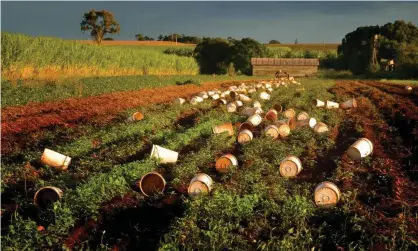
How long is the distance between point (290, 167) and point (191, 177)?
161 cm

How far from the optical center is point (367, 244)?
185 inches

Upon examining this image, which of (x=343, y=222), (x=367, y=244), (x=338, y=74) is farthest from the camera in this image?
(x=338, y=74)

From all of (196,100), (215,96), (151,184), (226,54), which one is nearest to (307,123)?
(196,100)

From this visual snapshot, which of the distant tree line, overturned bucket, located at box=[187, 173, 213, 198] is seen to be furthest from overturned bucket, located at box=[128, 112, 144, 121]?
the distant tree line

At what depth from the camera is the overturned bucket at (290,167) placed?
283 inches

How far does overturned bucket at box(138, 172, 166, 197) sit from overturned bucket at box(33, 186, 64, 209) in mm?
1088

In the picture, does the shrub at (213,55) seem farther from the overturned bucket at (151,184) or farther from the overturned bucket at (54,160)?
the overturned bucket at (151,184)

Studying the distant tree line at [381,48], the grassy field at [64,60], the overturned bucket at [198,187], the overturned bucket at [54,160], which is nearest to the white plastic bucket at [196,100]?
the grassy field at [64,60]

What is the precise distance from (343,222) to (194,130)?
201 inches

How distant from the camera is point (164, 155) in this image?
770cm

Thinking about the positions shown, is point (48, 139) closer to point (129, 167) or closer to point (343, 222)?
point (129, 167)

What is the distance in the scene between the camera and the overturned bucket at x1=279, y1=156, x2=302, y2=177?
7.20 m

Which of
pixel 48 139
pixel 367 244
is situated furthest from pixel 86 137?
pixel 367 244

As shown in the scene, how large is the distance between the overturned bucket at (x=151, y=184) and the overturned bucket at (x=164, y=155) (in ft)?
4.07
